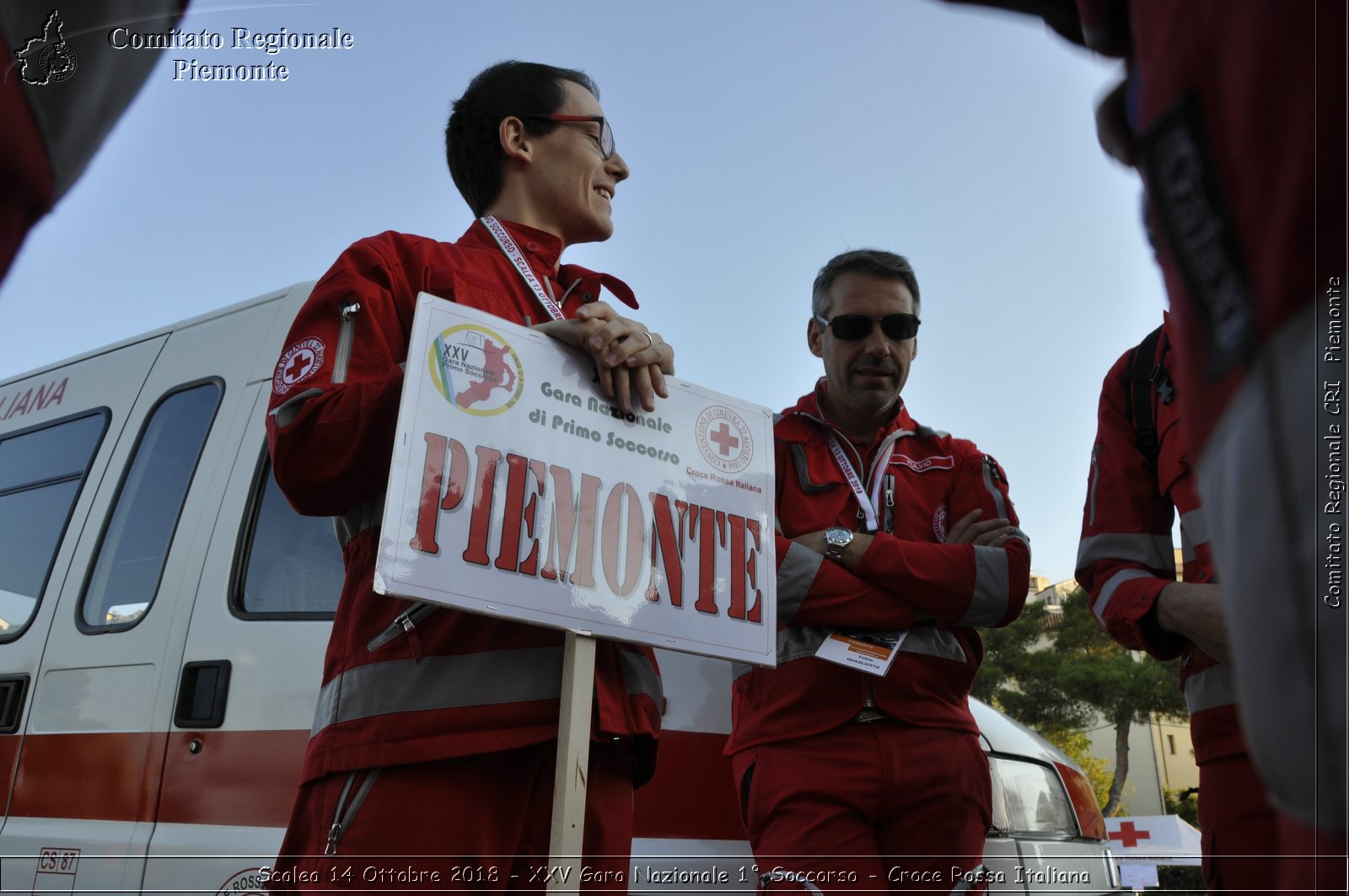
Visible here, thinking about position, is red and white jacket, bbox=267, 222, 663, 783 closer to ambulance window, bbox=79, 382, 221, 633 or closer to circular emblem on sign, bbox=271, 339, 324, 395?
circular emblem on sign, bbox=271, 339, 324, 395

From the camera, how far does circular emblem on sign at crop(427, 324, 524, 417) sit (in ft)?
5.39

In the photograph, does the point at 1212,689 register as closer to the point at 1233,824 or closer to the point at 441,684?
the point at 1233,824

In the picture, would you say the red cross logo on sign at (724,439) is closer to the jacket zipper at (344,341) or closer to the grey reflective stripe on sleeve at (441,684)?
the grey reflective stripe on sleeve at (441,684)

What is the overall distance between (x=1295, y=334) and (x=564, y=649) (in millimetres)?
1235

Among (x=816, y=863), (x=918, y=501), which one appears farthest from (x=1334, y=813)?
(x=918, y=501)

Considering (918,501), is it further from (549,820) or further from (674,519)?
(549,820)

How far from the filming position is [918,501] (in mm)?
2850

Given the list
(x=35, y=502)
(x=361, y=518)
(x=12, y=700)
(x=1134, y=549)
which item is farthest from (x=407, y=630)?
(x=35, y=502)

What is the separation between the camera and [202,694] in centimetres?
→ 300

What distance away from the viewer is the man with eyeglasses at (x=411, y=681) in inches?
62.6

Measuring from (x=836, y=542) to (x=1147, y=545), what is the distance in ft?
2.25

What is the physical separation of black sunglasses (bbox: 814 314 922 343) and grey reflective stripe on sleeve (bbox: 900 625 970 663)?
0.82 metres

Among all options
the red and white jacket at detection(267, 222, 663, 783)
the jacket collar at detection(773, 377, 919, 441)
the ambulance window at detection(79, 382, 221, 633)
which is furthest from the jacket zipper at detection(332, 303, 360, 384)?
the ambulance window at detection(79, 382, 221, 633)

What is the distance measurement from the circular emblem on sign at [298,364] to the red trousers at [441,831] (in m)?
0.62
